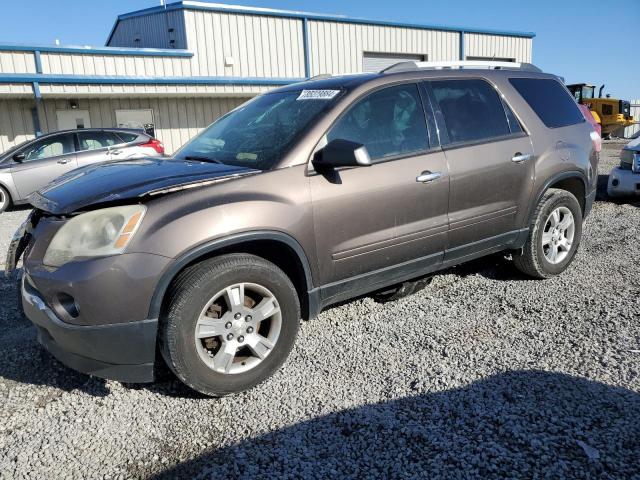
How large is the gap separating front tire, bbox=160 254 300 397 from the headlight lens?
0.37 meters

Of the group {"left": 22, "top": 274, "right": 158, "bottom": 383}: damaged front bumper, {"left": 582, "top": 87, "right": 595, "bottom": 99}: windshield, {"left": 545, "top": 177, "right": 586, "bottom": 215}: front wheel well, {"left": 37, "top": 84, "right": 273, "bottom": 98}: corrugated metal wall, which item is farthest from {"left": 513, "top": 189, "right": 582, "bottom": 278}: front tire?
{"left": 582, "top": 87, "right": 595, "bottom": 99}: windshield

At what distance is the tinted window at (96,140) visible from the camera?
11.2 meters

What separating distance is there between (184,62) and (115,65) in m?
2.49

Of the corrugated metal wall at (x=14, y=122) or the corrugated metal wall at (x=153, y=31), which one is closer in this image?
the corrugated metal wall at (x=14, y=122)

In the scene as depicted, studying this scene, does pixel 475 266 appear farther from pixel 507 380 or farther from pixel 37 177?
pixel 37 177

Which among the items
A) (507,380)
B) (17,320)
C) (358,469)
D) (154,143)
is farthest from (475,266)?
(154,143)

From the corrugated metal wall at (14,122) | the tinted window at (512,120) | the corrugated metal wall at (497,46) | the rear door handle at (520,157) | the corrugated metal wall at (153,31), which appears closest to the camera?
the rear door handle at (520,157)

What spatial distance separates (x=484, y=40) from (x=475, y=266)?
76.6 feet

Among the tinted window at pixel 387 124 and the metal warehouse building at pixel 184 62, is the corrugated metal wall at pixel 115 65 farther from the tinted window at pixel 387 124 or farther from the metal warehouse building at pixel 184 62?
the tinted window at pixel 387 124

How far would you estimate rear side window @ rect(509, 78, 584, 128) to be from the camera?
4508mm

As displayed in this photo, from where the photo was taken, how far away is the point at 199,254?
108 inches

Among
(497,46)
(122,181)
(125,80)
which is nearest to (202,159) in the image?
(122,181)

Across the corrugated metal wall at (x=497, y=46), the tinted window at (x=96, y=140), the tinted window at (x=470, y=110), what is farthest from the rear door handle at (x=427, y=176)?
the corrugated metal wall at (x=497, y=46)

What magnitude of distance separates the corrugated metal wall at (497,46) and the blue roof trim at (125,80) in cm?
1083
